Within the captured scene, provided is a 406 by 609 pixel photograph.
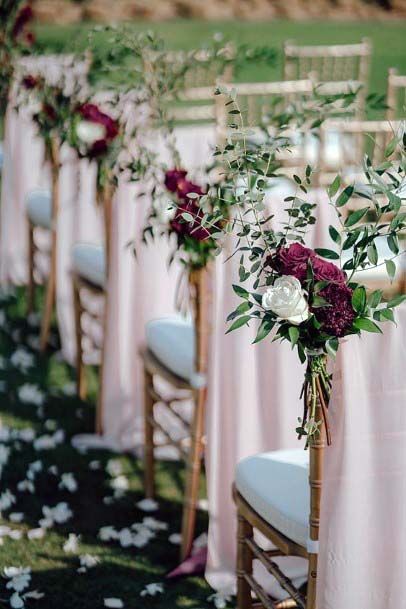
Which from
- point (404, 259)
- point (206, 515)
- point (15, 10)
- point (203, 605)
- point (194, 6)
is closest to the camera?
point (203, 605)

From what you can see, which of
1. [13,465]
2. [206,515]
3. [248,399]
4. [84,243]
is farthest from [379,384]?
[84,243]

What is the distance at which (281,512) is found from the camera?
2029 mm

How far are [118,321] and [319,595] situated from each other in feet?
5.58

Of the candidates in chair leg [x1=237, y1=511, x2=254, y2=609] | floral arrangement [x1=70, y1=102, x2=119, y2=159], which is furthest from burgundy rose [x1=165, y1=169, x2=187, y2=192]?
→ chair leg [x1=237, y1=511, x2=254, y2=609]

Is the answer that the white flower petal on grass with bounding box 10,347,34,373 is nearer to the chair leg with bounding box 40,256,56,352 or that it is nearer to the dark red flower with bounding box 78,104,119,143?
the chair leg with bounding box 40,256,56,352

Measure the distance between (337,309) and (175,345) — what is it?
1275mm

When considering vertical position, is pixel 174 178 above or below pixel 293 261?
above

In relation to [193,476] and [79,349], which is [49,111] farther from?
[193,476]

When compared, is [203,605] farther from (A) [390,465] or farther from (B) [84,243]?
(B) [84,243]

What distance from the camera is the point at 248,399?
8.52 feet

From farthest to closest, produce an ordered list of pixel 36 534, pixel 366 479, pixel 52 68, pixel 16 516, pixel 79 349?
1. pixel 52 68
2. pixel 79 349
3. pixel 16 516
4. pixel 36 534
5. pixel 366 479

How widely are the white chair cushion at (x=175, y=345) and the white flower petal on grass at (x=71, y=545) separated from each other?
0.60 metres

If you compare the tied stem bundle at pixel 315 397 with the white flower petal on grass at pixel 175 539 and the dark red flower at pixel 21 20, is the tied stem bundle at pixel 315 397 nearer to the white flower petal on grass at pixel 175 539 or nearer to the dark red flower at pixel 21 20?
the white flower petal on grass at pixel 175 539

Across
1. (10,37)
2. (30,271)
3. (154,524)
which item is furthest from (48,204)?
(154,524)
